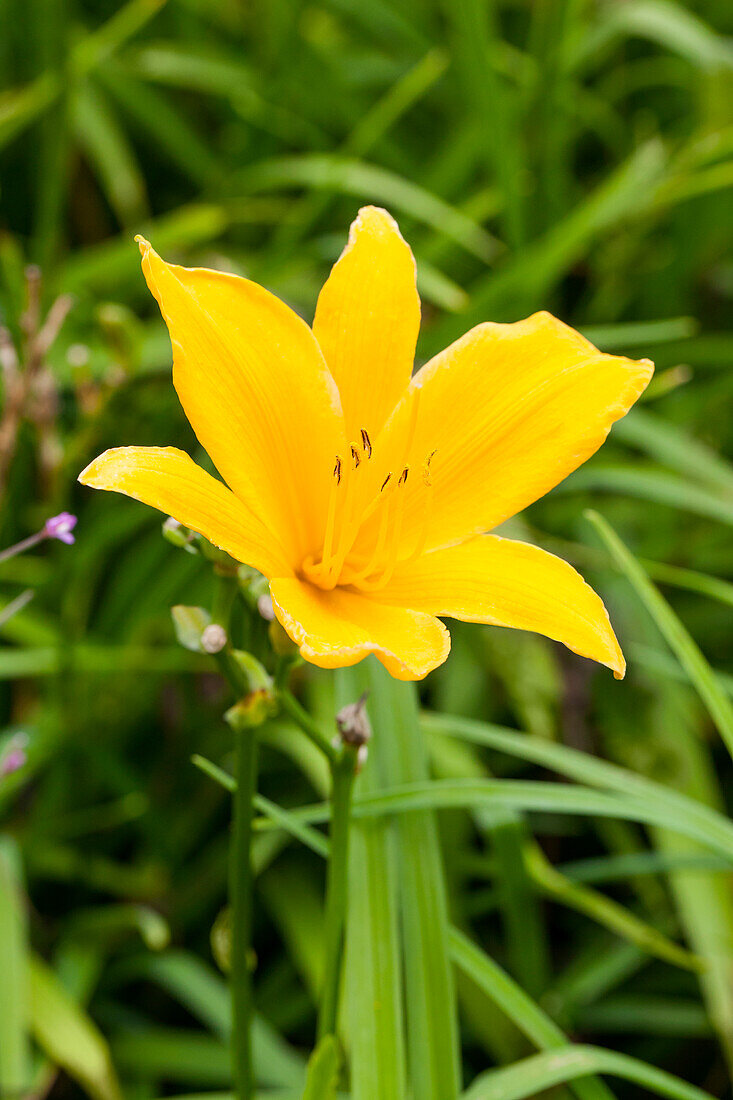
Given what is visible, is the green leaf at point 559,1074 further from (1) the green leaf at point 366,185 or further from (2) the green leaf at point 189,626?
(1) the green leaf at point 366,185

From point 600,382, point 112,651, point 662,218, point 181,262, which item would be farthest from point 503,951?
point 662,218

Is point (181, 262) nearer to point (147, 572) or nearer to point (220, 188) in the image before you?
point (220, 188)

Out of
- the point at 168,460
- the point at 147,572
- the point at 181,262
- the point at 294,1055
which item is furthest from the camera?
the point at 181,262

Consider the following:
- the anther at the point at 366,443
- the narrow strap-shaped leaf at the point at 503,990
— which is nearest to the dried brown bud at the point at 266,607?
the anther at the point at 366,443

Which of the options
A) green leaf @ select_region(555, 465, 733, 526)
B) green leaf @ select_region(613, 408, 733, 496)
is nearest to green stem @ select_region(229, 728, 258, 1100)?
green leaf @ select_region(555, 465, 733, 526)

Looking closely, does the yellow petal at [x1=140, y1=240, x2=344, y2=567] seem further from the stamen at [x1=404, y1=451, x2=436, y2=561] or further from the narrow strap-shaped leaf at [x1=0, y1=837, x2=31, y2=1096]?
the narrow strap-shaped leaf at [x1=0, y1=837, x2=31, y2=1096]

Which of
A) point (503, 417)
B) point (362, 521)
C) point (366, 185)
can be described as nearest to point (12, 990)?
point (362, 521)
